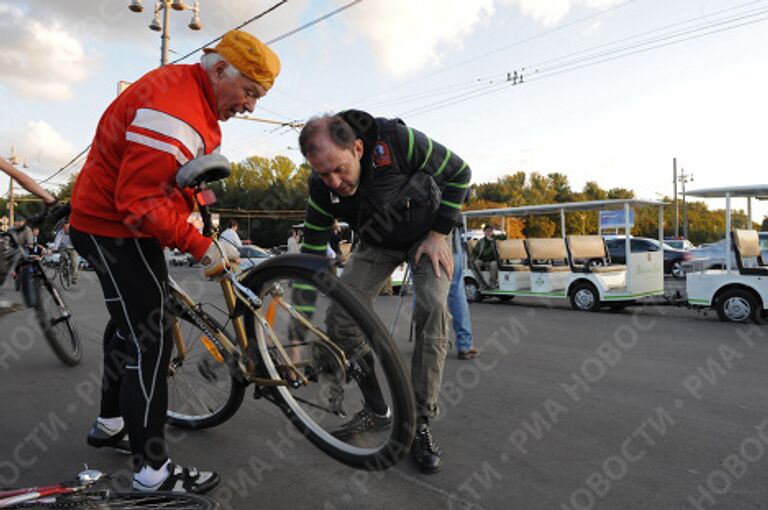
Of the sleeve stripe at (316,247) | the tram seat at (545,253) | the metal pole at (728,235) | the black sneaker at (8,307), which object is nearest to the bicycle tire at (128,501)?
the sleeve stripe at (316,247)

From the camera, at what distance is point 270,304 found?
2594mm

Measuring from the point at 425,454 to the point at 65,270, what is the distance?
1492 cm

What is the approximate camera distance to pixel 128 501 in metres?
2.03

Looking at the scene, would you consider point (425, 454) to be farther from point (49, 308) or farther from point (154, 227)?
point (49, 308)

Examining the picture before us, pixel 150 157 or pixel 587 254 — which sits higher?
pixel 150 157

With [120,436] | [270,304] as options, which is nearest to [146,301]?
[270,304]

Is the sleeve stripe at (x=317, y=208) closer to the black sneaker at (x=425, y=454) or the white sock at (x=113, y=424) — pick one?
the black sneaker at (x=425, y=454)

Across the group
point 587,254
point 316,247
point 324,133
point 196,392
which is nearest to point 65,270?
point 587,254

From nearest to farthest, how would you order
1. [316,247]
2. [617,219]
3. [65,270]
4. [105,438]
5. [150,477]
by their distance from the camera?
[150,477]
[105,438]
[316,247]
[617,219]
[65,270]

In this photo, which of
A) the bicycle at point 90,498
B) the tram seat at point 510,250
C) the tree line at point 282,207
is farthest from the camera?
the tree line at point 282,207

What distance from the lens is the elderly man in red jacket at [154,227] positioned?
2.20 m

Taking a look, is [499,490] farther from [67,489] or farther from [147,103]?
[147,103]

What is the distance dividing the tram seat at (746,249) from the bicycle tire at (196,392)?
8070 mm

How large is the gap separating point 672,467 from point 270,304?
207 centimetres
